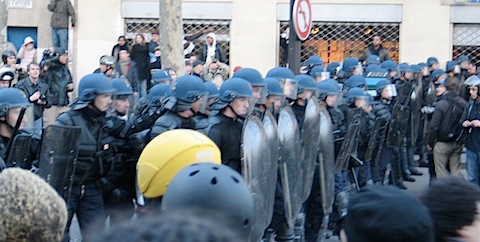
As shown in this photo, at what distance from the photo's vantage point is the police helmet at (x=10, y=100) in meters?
6.90

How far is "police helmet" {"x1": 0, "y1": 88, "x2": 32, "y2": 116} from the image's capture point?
690 cm

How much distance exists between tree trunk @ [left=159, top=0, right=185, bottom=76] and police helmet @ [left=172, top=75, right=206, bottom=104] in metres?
6.96

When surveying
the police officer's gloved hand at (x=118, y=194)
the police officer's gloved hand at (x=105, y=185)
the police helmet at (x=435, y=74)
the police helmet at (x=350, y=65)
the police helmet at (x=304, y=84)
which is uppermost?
the police helmet at (x=350, y=65)

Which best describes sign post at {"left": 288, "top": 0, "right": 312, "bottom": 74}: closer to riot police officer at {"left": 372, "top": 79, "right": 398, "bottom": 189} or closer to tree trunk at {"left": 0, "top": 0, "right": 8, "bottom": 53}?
riot police officer at {"left": 372, "top": 79, "right": 398, "bottom": 189}

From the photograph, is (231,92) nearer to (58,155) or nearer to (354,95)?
(58,155)

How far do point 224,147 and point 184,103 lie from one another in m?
0.53

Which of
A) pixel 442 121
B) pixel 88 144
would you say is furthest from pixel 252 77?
pixel 442 121

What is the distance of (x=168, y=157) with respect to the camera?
348cm

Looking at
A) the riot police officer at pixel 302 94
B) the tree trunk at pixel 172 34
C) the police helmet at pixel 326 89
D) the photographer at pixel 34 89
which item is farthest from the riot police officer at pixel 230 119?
the tree trunk at pixel 172 34

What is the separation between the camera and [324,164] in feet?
29.4

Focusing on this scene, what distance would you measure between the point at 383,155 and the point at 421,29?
8721 millimetres

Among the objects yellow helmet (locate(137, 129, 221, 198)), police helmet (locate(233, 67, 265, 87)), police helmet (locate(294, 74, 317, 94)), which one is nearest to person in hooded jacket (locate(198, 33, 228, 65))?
police helmet (locate(294, 74, 317, 94))

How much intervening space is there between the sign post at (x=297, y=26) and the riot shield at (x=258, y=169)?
4.00 meters

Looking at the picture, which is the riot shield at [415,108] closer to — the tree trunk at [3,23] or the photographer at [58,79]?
the photographer at [58,79]
